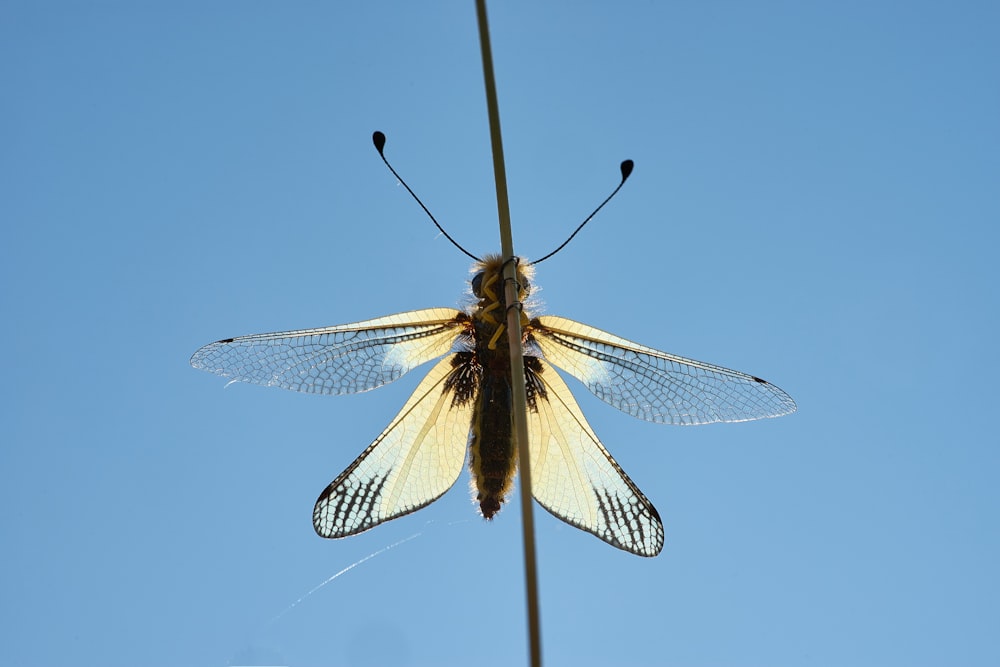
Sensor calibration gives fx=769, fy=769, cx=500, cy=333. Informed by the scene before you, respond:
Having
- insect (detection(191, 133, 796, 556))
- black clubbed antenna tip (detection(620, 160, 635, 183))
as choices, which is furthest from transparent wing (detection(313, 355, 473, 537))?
black clubbed antenna tip (detection(620, 160, 635, 183))

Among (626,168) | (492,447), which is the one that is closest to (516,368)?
(626,168)

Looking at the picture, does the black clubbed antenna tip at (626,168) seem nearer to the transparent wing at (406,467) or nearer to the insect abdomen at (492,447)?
the insect abdomen at (492,447)

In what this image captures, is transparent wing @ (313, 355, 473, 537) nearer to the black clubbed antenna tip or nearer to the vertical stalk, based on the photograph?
the black clubbed antenna tip

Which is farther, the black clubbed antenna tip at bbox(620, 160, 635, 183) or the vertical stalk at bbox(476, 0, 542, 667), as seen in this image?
the black clubbed antenna tip at bbox(620, 160, 635, 183)

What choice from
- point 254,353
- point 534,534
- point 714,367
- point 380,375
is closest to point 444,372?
point 380,375

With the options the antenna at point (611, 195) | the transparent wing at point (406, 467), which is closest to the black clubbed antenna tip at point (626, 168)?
the antenna at point (611, 195)

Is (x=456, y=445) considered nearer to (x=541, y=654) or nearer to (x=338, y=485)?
(x=338, y=485)
